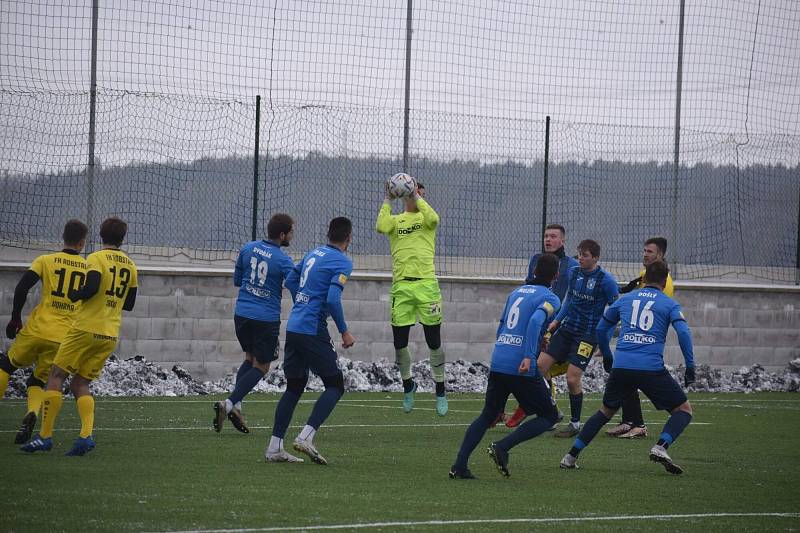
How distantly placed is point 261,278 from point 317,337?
187cm

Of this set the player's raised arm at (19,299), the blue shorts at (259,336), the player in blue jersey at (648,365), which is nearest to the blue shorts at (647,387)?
the player in blue jersey at (648,365)

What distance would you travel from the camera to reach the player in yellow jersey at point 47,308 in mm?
10258

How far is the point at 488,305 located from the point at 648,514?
11262mm

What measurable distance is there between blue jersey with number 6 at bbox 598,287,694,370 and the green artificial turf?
92 cm

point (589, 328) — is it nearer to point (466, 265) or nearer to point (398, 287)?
point (398, 287)

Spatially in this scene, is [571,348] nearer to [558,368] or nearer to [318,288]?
[558,368]

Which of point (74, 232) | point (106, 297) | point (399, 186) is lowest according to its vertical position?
point (106, 297)

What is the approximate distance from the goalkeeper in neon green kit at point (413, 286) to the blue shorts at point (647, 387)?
167 inches

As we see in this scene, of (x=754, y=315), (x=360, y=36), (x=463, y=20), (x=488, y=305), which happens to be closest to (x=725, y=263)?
(x=754, y=315)

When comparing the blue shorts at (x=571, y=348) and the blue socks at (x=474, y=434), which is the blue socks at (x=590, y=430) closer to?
the blue socks at (x=474, y=434)

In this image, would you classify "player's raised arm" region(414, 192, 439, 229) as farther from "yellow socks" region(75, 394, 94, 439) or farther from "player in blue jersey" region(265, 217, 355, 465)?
"yellow socks" region(75, 394, 94, 439)

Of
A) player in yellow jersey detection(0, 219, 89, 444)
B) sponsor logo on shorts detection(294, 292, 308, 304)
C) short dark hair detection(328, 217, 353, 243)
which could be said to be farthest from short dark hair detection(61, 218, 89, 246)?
short dark hair detection(328, 217, 353, 243)

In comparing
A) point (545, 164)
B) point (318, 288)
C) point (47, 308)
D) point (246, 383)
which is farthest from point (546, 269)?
point (545, 164)

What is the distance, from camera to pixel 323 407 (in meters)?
9.52
